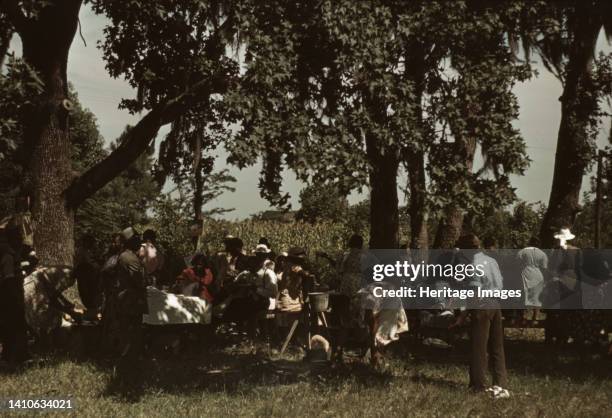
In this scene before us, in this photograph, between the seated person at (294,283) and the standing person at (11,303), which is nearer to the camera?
the standing person at (11,303)

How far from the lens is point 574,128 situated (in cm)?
1823

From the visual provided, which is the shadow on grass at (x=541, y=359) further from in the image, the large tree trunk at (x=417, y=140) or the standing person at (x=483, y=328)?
the large tree trunk at (x=417, y=140)

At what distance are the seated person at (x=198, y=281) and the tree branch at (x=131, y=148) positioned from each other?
5.34m

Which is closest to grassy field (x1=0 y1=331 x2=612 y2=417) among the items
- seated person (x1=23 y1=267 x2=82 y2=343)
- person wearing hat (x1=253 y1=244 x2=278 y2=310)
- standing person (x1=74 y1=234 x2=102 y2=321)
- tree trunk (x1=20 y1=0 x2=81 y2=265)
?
seated person (x1=23 y1=267 x2=82 y2=343)

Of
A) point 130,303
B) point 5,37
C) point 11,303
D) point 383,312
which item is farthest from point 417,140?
point 5,37

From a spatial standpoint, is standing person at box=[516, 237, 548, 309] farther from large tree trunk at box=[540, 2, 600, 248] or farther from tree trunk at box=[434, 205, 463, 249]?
tree trunk at box=[434, 205, 463, 249]

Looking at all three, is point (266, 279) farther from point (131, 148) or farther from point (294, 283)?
point (131, 148)

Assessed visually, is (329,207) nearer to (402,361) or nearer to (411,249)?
(411,249)

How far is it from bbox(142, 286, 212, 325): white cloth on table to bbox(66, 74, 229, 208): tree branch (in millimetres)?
6305

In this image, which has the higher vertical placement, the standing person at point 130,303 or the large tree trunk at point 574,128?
the large tree trunk at point 574,128

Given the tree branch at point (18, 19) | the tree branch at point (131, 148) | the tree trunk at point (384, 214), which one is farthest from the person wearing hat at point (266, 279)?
the tree branch at point (18, 19)

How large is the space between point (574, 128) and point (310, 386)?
11311 mm

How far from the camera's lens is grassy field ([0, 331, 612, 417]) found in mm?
8578

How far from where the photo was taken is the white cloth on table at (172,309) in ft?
37.9
